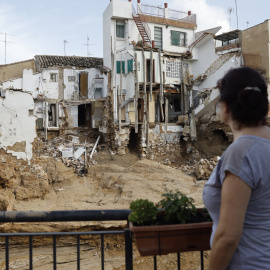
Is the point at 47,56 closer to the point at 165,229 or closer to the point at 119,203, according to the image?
the point at 119,203

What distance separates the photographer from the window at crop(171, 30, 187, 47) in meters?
26.9

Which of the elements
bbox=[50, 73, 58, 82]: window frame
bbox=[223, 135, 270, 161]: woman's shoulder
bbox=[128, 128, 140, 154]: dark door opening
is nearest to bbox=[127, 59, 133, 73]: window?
bbox=[128, 128, 140, 154]: dark door opening

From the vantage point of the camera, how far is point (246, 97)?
156cm

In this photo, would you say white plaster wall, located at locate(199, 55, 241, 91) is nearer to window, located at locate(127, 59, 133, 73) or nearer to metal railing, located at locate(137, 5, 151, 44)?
metal railing, located at locate(137, 5, 151, 44)

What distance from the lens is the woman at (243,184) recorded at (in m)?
1.45

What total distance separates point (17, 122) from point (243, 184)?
1917 centimetres

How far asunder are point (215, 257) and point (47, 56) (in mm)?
31062

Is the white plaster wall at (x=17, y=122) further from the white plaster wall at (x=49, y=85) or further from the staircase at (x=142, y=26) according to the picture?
the staircase at (x=142, y=26)

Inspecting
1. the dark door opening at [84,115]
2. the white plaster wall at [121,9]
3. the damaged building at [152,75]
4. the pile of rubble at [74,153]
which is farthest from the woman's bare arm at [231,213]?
the dark door opening at [84,115]

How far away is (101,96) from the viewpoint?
2817 cm

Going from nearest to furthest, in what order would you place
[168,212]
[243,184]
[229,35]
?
[243,184] → [168,212] → [229,35]

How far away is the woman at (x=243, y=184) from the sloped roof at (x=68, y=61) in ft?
86.4

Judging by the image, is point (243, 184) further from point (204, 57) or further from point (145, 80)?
point (204, 57)

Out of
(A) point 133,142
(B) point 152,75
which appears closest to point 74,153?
(A) point 133,142
